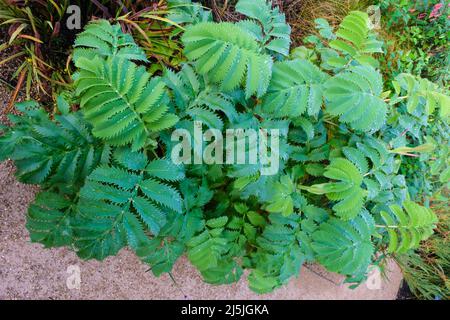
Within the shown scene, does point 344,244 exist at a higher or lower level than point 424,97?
lower

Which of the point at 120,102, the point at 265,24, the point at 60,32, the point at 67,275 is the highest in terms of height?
the point at 265,24

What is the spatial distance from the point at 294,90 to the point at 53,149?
81 cm

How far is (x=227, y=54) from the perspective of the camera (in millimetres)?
1172

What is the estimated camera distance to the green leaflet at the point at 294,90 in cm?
130

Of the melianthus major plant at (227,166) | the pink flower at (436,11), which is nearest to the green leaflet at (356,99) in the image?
the melianthus major plant at (227,166)

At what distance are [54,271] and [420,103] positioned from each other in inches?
66.8

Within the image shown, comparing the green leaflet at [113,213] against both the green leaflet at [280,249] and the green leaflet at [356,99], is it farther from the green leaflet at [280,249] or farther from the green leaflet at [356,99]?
the green leaflet at [356,99]

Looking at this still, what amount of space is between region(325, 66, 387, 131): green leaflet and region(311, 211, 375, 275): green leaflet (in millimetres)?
381

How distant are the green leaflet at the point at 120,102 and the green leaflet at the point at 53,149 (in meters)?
0.12

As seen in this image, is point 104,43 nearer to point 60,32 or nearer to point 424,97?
point 60,32

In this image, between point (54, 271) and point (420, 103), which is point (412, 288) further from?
point (54, 271)

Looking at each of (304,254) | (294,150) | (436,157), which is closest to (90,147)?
(294,150)

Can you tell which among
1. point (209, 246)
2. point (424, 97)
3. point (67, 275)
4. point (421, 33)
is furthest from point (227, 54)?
point (421, 33)

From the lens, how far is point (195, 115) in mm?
1290
